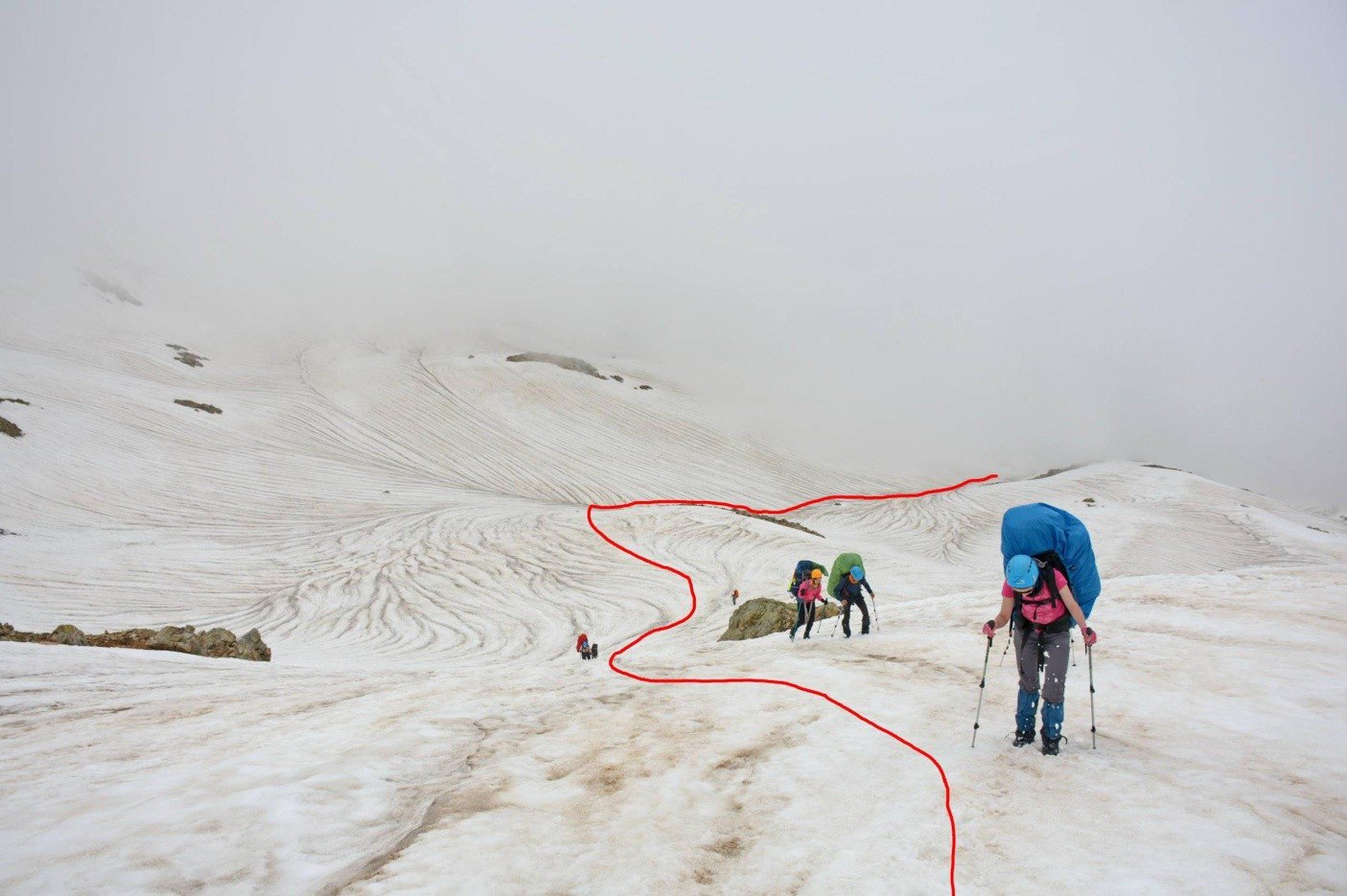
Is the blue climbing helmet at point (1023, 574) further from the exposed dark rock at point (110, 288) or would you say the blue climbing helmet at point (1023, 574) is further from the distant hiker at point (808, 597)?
the exposed dark rock at point (110, 288)

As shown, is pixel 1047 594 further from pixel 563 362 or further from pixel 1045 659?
pixel 563 362

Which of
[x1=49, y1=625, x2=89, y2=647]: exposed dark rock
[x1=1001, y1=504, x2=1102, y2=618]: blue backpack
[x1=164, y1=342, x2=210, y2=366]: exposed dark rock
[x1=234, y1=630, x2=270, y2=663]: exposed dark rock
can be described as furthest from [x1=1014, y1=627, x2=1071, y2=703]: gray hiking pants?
[x1=164, y1=342, x2=210, y2=366]: exposed dark rock

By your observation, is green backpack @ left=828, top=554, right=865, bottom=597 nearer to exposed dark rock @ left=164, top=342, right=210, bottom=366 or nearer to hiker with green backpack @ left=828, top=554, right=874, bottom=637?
hiker with green backpack @ left=828, top=554, right=874, bottom=637

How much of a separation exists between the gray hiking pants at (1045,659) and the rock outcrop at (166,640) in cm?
1338

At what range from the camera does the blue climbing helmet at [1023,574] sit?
5492 millimetres

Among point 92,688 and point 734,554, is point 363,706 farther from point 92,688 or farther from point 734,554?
point 734,554

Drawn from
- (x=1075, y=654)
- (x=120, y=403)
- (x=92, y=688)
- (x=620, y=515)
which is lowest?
(x=92, y=688)

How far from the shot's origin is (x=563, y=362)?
74.6 m

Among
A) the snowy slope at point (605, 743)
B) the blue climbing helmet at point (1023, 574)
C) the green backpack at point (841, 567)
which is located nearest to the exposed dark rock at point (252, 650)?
the snowy slope at point (605, 743)

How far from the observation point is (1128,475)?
52.9 metres

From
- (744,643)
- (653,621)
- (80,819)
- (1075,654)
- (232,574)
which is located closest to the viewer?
(80,819)

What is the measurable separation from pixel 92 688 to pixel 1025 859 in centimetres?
1028

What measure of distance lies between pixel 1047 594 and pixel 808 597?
6587mm

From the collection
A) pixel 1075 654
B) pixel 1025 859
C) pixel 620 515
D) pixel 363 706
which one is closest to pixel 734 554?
pixel 620 515
